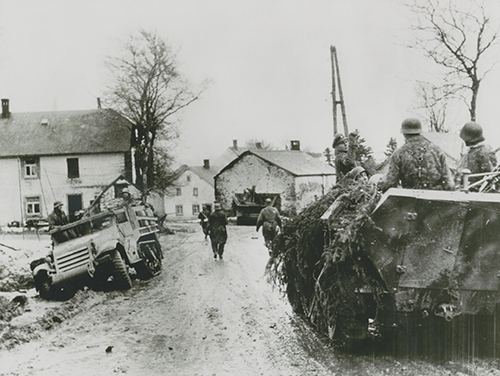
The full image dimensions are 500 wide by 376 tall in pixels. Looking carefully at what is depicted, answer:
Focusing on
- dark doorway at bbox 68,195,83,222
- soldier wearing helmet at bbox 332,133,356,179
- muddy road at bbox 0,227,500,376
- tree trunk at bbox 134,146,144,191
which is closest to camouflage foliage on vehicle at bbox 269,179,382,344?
muddy road at bbox 0,227,500,376

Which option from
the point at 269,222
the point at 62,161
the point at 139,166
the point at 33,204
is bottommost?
the point at 269,222

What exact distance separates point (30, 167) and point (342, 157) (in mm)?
35599

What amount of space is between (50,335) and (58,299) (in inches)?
143

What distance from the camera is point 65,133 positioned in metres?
41.8

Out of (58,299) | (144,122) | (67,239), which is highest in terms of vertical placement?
(144,122)

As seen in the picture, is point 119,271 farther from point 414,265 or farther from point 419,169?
point 414,265

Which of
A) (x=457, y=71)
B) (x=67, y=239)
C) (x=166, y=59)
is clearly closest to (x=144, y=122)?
(x=166, y=59)

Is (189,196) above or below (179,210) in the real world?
above

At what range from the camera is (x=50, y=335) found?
8.29 metres

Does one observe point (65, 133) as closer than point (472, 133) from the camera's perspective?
No

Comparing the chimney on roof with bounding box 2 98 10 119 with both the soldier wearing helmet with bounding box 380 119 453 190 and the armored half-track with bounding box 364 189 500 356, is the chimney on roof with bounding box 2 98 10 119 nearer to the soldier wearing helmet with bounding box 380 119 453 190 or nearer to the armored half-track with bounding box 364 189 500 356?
the soldier wearing helmet with bounding box 380 119 453 190

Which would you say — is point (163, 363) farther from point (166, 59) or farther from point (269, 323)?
point (166, 59)

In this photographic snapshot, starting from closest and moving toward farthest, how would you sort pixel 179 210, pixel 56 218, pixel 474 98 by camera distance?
pixel 56 218
pixel 474 98
pixel 179 210

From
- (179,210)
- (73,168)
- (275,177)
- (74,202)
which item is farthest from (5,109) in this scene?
(179,210)
